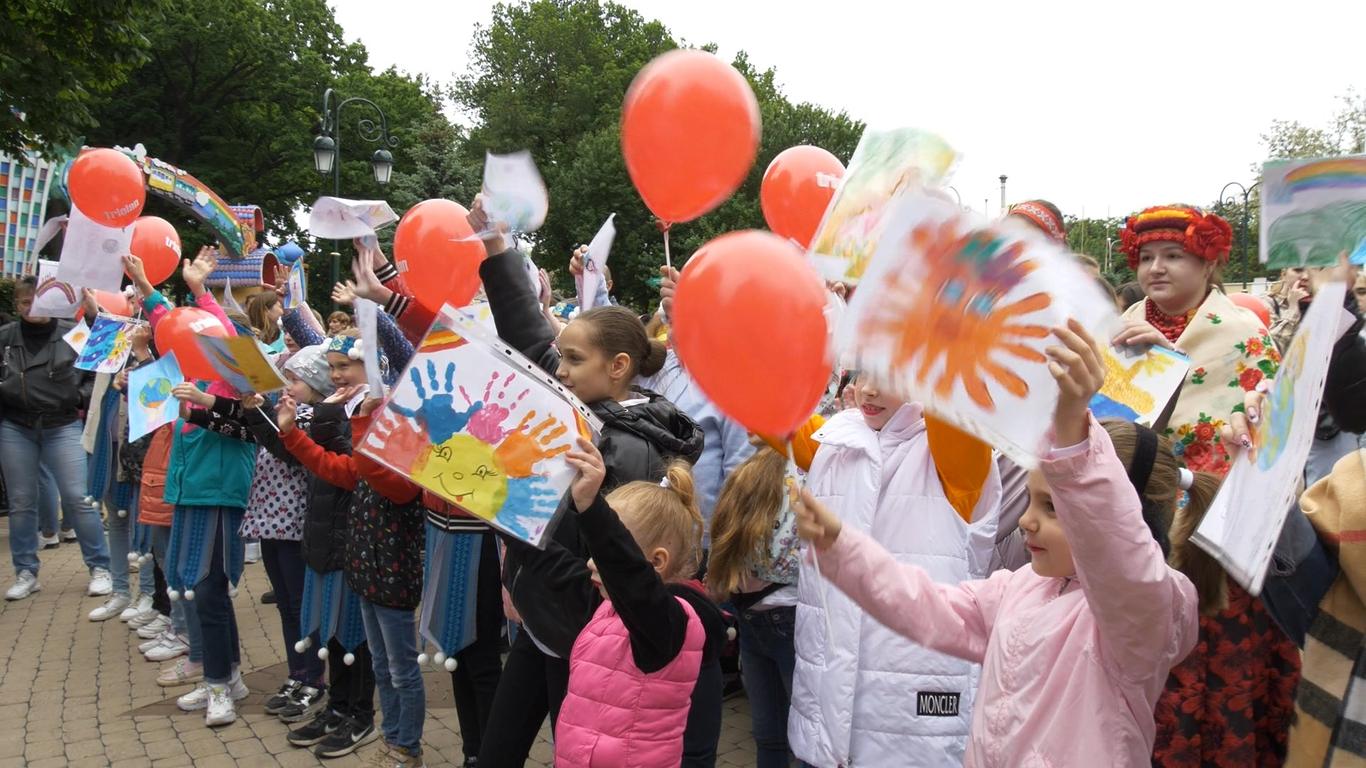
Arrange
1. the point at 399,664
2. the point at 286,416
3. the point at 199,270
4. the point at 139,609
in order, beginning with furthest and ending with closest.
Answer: the point at 139,609, the point at 199,270, the point at 286,416, the point at 399,664

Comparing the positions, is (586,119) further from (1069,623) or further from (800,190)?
(1069,623)

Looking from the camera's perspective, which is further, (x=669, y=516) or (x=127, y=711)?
(x=127, y=711)

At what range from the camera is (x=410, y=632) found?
13.8 ft

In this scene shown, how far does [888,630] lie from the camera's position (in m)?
2.63

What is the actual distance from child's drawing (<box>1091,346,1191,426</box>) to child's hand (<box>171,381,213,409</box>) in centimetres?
396

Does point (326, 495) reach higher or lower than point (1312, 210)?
lower

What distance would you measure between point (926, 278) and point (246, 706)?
16.2ft

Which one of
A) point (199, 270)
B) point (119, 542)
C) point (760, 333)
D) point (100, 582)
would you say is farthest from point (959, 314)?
point (100, 582)

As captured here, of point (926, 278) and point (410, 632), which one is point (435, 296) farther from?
point (926, 278)

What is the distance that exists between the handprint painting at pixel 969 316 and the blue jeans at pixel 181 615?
16.2ft

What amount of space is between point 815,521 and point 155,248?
594 centimetres

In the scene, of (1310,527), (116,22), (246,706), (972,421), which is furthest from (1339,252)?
(116,22)

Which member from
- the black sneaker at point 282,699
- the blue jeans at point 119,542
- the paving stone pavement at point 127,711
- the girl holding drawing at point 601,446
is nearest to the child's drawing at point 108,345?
the blue jeans at point 119,542

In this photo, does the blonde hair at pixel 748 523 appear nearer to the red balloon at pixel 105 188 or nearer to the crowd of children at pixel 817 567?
the crowd of children at pixel 817 567
